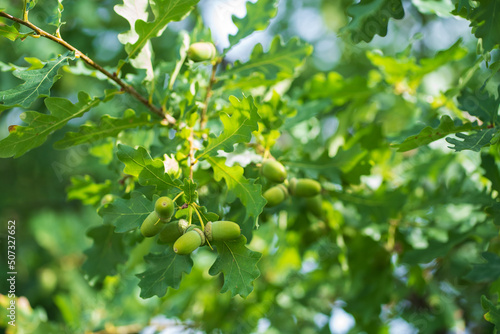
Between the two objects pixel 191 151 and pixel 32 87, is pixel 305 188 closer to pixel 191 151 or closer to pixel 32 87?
pixel 191 151

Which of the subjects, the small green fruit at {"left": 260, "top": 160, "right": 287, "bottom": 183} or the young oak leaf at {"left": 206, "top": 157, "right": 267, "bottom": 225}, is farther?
the small green fruit at {"left": 260, "top": 160, "right": 287, "bottom": 183}

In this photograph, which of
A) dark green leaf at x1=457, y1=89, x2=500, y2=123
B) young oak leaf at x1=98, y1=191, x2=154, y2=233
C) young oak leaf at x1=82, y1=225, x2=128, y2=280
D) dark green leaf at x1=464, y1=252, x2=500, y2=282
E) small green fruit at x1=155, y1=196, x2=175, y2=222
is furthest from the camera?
young oak leaf at x1=82, y1=225, x2=128, y2=280

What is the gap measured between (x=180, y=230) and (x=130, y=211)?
5.6 inches

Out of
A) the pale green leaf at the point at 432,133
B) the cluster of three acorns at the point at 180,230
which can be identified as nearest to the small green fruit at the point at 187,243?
the cluster of three acorns at the point at 180,230

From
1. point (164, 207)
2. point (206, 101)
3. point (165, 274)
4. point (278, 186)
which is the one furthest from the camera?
point (206, 101)

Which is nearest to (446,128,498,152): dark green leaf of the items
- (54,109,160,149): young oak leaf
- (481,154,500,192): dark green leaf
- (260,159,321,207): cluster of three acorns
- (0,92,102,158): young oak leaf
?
(481,154,500,192): dark green leaf

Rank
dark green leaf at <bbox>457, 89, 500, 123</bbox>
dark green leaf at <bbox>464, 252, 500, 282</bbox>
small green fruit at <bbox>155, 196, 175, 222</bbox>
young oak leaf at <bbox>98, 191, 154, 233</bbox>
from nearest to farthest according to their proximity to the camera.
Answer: small green fruit at <bbox>155, 196, 175, 222</bbox>, young oak leaf at <bbox>98, 191, 154, 233</bbox>, dark green leaf at <bbox>457, 89, 500, 123</bbox>, dark green leaf at <bbox>464, 252, 500, 282</bbox>

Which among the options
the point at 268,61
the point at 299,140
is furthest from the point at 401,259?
the point at 268,61

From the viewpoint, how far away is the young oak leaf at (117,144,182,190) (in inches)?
45.2

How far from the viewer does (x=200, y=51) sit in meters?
1.42

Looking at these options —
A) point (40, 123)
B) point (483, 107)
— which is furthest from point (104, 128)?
point (483, 107)

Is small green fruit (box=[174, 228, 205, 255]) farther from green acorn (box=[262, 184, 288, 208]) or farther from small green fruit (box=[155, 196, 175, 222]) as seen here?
green acorn (box=[262, 184, 288, 208])

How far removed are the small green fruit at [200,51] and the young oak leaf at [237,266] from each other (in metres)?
0.57

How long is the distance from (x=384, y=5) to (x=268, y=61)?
0.45 metres
